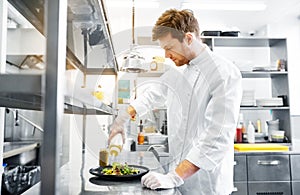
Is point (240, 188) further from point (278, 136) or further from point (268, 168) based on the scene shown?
point (278, 136)

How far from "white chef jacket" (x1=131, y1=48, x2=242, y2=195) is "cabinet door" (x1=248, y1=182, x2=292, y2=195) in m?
1.25

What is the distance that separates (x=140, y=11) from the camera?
345cm

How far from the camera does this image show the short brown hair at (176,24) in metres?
1.29

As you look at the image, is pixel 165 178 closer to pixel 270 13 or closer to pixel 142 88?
pixel 142 88

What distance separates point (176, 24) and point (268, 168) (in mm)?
1811

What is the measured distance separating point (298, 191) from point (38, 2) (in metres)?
2.65

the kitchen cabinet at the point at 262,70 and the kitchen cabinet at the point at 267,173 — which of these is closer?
the kitchen cabinet at the point at 267,173

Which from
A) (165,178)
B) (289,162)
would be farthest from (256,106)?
(165,178)

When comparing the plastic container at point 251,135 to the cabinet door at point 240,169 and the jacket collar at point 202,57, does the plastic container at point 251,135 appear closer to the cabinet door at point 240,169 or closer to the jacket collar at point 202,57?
the cabinet door at point 240,169

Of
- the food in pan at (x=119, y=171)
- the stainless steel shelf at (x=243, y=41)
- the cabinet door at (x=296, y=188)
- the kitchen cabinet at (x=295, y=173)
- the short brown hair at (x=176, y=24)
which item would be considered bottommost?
the cabinet door at (x=296, y=188)

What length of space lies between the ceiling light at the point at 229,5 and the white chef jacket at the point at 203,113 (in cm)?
188

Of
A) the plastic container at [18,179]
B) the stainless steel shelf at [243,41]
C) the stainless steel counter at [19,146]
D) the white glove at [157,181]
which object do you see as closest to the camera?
the white glove at [157,181]

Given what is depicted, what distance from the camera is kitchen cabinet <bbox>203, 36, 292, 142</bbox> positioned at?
2.95m

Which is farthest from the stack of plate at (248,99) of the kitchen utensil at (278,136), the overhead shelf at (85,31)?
the overhead shelf at (85,31)
